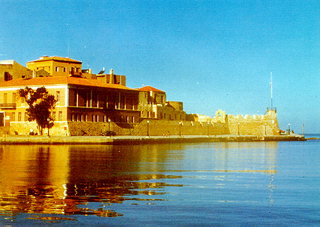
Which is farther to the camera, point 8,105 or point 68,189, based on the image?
point 8,105

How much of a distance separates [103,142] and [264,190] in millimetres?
47625

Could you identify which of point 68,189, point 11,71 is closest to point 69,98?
point 11,71

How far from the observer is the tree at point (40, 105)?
6994 centimetres

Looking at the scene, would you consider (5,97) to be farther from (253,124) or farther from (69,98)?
(253,124)

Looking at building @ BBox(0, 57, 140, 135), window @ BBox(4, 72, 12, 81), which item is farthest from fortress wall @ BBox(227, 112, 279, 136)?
window @ BBox(4, 72, 12, 81)

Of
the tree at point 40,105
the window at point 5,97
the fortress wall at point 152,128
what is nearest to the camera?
the tree at point 40,105

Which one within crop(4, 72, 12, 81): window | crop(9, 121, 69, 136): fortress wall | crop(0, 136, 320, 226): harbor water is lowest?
crop(0, 136, 320, 226): harbor water

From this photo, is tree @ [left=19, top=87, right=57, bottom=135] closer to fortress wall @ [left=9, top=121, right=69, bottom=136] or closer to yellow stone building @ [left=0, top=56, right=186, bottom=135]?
fortress wall @ [left=9, top=121, right=69, bottom=136]

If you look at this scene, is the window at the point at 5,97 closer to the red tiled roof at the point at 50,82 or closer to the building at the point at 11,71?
the red tiled roof at the point at 50,82

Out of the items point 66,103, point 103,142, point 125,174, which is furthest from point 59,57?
point 125,174

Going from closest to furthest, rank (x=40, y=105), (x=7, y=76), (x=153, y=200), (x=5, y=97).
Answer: (x=153, y=200) → (x=40, y=105) → (x=5, y=97) → (x=7, y=76)

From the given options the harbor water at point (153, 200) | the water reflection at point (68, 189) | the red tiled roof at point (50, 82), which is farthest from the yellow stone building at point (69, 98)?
the harbor water at point (153, 200)

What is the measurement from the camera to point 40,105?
6956cm

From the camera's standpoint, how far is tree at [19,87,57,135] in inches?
2753
